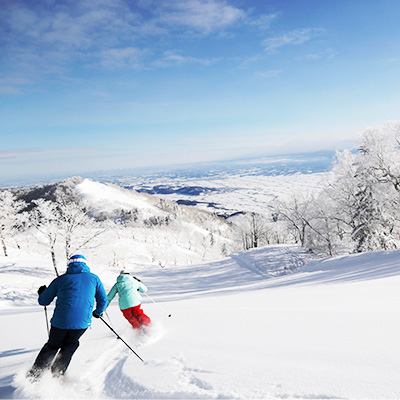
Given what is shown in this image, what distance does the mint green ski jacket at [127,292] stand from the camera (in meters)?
5.41

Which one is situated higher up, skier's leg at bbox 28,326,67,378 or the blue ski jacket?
the blue ski jacket

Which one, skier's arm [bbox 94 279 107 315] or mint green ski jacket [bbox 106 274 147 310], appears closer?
skier's arm [bbox 94 279 107 315]

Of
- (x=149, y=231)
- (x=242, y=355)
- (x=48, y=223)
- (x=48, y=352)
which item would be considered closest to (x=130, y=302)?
(x=48, y=352)

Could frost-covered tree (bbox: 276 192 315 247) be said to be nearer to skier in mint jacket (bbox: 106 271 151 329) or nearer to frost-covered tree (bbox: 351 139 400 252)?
frost-covered tree (bbox: 351 139 400 252)

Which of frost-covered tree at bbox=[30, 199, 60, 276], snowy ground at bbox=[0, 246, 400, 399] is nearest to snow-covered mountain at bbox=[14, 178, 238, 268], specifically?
frost-covered tree at bbox=[30, 199, 60, 276]

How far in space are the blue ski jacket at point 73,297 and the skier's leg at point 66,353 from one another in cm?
12

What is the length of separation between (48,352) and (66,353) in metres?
0.24

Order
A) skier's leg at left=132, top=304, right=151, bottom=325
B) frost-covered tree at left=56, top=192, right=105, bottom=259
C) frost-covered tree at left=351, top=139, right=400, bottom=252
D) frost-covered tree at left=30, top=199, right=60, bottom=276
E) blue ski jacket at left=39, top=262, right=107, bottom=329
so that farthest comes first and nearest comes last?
frost-covered tree at left=56, top=192, right=105, bottom=259, frost-covered tree at left=30, top=199, right=60, bottom=276, frost-covered tree at left=351, top=139, right=400, bottom=252, skier's leg at left=132, top=304, right=151, bottom=325, blue ski jacket at left=39, top=262, right=107, bottom=329

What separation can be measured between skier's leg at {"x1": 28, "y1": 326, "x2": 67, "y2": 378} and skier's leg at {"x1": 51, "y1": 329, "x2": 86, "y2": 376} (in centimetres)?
7

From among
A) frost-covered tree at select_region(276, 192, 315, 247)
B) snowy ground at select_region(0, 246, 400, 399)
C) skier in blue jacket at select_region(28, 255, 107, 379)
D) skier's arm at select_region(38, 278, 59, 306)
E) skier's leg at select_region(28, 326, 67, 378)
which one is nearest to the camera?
snowy ground at select_region(0, 246, 400, 399)

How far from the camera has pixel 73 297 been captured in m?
3.80

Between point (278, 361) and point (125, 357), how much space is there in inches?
90.8

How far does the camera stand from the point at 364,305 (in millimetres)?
5055

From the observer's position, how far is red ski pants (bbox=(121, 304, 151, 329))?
5.29 metres
